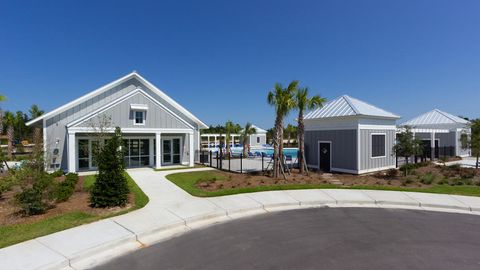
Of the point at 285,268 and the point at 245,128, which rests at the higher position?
the point at 245,128

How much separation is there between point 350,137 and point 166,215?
550 inches

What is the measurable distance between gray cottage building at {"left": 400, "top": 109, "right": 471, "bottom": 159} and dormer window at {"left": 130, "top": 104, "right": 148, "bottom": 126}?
23.4 metres

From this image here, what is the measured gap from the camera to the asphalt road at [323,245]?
5.45 metres

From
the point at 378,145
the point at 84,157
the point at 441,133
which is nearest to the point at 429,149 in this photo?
the point at 441,133

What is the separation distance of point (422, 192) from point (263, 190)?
23.1 feet

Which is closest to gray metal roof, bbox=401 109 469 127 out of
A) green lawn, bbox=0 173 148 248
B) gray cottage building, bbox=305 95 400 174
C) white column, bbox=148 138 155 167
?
gray cottage building, bbox=305 95 400 174

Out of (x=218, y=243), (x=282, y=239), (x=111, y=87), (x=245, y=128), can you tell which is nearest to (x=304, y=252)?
(x=282, y=239)

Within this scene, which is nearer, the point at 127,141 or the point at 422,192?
the point at 422,192

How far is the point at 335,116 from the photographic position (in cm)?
1894

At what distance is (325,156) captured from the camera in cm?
1994

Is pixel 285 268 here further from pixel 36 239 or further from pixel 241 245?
pixel 36 239

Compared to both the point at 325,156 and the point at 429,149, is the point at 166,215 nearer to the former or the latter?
the point at 325,156

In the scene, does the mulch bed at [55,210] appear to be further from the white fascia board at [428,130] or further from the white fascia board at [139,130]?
the white fascia board at [428,130]

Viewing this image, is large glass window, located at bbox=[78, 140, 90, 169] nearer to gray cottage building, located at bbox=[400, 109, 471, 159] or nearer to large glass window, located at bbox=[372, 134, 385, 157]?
large glass window, located at bbox=[372, 134, 385, 157]
